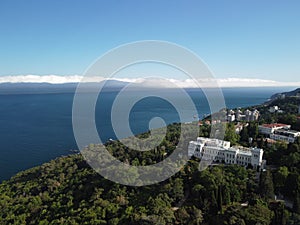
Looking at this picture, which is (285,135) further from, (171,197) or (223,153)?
(171,197)

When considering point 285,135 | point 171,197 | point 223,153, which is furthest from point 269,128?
point 171,197

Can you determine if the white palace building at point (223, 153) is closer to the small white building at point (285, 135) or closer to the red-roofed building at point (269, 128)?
the small white building at point (285, 135)

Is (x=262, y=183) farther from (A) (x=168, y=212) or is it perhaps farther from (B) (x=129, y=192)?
(B) (x=129, y=192)

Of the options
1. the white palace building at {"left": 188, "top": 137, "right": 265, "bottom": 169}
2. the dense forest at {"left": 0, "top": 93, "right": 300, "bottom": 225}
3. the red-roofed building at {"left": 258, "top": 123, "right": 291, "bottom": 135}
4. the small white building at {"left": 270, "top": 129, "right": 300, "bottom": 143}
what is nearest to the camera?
the dense forest at {"left": 0, "top": 93, "right": 300, "bottom": 225}

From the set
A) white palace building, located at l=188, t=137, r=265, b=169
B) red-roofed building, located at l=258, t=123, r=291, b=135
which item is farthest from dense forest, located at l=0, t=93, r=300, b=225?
red-roofed building, located at l=258, t=123, r=291, b=135

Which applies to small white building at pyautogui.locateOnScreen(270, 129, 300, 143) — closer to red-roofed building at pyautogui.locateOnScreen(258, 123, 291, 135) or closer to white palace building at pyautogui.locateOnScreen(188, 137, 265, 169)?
red-roofed building at pyautogui.locateOnScreen(258, 123, 291, 135)

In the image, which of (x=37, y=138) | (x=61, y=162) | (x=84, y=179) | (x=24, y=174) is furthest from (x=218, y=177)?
(x=37, y=138)

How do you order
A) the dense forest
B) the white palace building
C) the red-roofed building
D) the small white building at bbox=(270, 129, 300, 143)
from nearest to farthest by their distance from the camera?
1. the dense forest
2. the white palace building
3. the small white building at bbox=(270, 129, 300, 143)
4. the red-roofed building
